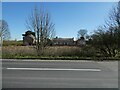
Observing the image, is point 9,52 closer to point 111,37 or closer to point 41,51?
point 41,51

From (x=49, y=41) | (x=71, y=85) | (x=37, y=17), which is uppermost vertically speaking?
(x=37, y=17)

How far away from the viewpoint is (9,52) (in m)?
25.5

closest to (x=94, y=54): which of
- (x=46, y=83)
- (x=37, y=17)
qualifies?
(x=37, y=17)

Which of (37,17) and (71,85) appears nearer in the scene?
(71,85)

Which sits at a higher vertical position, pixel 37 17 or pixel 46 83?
pixel 37 17

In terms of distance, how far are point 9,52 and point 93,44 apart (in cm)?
889

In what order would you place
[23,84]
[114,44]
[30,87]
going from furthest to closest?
[114,44] < [23,84] < [30,87]

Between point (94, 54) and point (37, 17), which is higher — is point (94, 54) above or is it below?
below

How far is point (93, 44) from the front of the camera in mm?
25375

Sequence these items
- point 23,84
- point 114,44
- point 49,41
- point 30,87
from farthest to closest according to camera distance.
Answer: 1. point 49,41
2. point 114,44
3. point 23,84
4. point 30,87

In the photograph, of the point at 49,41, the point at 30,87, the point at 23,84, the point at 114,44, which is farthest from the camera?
the point at 49,41

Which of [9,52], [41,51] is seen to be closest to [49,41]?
[41,51]

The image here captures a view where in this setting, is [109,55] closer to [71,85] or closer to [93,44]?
[93,44]

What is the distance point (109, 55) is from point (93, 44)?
202 cm
